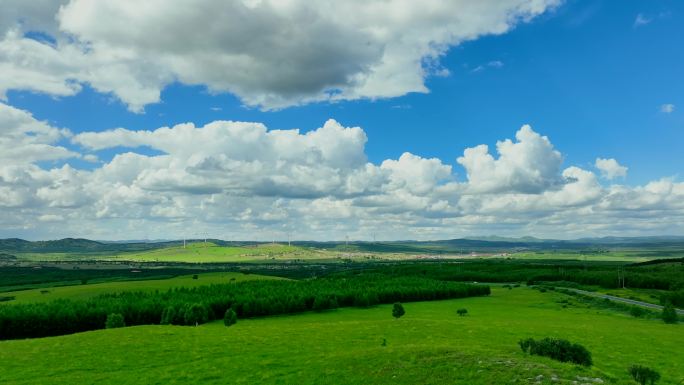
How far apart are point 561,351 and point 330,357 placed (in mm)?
19451

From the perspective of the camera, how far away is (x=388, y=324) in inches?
2692

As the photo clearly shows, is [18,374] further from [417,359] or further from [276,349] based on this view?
[417,359]

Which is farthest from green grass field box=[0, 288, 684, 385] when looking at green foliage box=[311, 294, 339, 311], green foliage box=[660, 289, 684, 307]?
green foliage box=[660, 289, 684, 307]

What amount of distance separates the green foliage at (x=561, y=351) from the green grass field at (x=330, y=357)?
141cm

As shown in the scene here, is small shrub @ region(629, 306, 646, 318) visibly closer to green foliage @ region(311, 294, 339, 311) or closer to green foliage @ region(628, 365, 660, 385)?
green foliage @ region(311, 294, 339, 311)

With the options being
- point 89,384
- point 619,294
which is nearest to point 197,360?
point 89,384

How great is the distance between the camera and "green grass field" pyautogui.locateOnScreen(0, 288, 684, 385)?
101 ft

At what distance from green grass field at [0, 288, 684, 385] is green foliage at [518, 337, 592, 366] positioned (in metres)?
1.41

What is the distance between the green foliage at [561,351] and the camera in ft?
108

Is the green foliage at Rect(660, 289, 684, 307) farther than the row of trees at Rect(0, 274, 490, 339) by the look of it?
Yes

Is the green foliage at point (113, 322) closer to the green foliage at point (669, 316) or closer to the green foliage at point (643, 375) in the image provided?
the green foliage at point (643, 375)

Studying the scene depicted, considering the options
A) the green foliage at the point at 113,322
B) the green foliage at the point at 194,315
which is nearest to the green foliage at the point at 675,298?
the green foliage at the point at 194,315

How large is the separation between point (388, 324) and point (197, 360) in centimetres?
3260

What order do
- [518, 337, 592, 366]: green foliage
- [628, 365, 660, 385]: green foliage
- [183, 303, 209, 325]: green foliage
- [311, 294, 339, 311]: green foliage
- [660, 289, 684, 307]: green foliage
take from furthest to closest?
[311, 294, 339, 311]: green foliage, [660, 289, 684, 307]: green foliage, [183, 303, 209, 325]: green foliage, [518, 337, 592, 366]: green foliage, [628, 365, 660, 385]: green foliage
